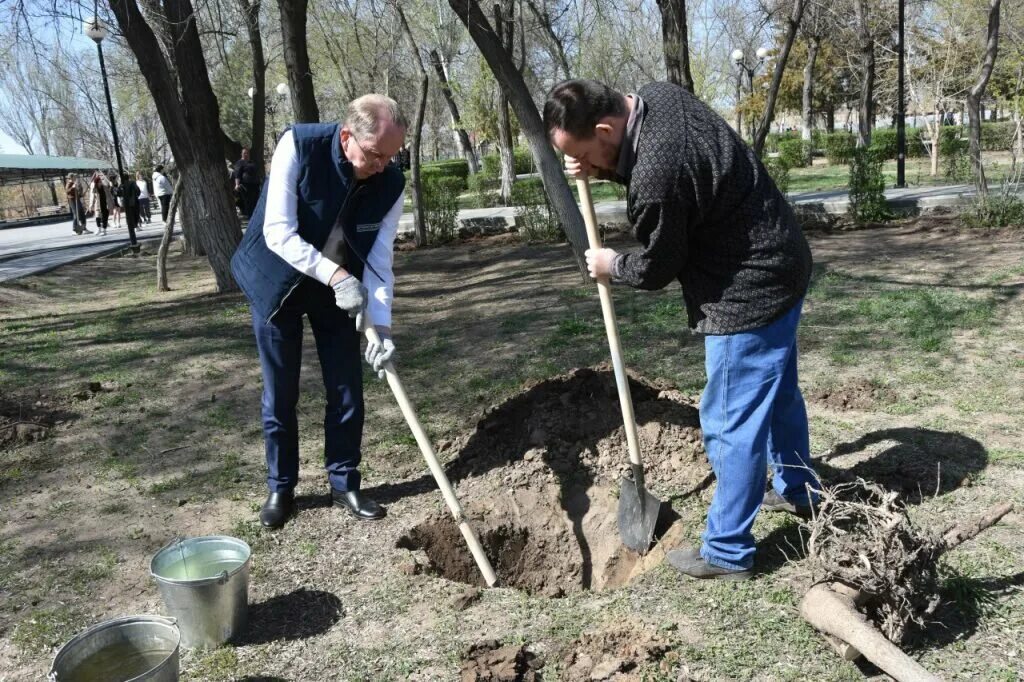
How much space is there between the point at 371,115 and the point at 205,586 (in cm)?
184

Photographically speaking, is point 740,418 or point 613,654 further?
point 740,418

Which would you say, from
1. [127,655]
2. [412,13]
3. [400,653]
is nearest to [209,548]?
[127,655]

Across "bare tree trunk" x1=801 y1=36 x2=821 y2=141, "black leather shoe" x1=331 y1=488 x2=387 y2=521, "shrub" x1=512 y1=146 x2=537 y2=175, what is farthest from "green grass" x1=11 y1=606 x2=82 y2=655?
"bare tree trunk" x1=801 y1=36 x2=821 y2=141

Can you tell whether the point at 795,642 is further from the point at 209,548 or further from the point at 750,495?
the point at 209,548

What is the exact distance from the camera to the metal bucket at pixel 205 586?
2840 mm

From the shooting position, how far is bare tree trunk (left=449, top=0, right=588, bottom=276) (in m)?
8.20

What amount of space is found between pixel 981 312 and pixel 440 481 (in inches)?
195

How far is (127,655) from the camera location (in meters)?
2.61

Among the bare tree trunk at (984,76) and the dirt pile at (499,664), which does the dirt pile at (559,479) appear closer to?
the dirt pile at (499,664)

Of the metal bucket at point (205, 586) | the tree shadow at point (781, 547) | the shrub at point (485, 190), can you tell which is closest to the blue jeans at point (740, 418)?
the tree shadow at point (781, 547)

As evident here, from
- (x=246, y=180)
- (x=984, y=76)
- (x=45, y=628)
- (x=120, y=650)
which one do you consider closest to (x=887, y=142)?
(x=984, y=76)

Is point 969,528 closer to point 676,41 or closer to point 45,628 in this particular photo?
point 45,628

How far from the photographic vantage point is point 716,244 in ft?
9.11

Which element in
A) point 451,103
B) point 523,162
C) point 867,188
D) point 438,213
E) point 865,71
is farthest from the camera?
point 523,162
